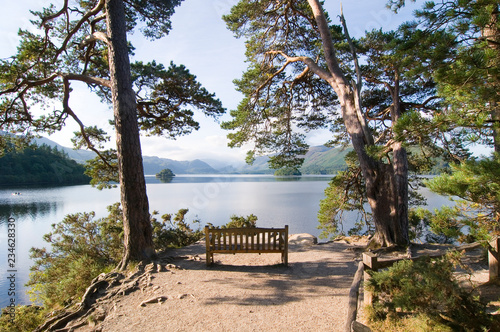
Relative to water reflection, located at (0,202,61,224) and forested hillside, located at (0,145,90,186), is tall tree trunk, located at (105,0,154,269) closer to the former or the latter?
water reflection, located at (0,202,61,224)

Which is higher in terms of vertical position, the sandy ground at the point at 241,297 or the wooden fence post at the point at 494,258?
the wooden fence post at the point at 494,258

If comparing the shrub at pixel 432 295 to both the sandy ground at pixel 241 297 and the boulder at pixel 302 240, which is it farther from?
the boulder at pixel 302 240

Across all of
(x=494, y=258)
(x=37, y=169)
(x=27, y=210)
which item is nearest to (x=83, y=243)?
(x=494, y=258)

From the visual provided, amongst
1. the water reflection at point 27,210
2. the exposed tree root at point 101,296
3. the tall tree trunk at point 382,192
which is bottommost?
the water reflection at point 27,210

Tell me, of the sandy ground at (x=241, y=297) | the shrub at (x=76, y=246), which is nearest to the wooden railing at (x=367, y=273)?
the sandy ground at (x=241, y=297)

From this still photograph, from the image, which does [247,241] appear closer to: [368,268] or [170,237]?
[368,268]

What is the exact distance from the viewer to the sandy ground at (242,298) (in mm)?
3168

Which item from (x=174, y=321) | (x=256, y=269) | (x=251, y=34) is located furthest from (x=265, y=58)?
(x=174, y=321)

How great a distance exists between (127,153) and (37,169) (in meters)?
52.2

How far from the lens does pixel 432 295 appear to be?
227 centimetres

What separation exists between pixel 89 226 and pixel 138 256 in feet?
13.7

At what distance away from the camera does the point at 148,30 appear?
7.89 meters

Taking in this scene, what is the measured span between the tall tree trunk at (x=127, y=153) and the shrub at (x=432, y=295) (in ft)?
14.6

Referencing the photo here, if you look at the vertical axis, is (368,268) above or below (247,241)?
above
